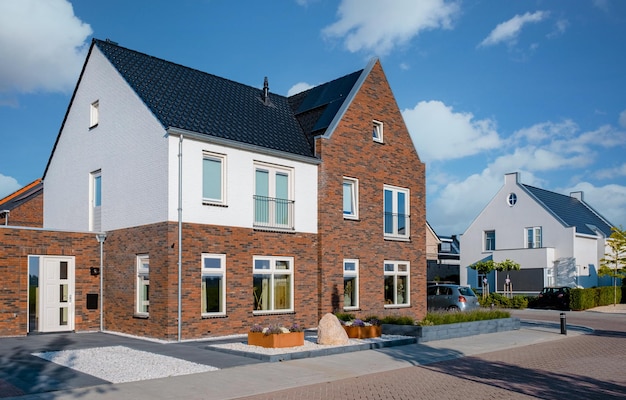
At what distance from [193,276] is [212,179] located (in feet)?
9.08

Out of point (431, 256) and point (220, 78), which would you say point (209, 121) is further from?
point (431, 256)

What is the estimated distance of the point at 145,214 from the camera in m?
16.5

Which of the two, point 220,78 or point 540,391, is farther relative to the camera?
point 220,78

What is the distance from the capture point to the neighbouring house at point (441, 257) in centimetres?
4556

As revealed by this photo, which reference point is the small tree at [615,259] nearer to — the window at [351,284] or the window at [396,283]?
the window at [396,283]

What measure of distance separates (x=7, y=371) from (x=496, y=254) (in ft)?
113

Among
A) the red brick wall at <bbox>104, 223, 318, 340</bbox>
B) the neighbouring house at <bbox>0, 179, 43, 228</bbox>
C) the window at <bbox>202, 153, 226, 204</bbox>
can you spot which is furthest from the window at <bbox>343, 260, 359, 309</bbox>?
the neighbouring house at <bbox>0, 179, 43, 228</bbox>

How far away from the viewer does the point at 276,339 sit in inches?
536

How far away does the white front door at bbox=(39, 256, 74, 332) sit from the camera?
16750 mm

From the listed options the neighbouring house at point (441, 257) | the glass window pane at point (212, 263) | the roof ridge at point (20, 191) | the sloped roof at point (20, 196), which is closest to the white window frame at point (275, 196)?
the glass window pane at point (212, 263)

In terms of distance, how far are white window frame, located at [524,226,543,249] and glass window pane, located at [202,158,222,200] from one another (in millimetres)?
28378

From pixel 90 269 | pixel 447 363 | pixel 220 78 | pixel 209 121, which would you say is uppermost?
pixel 220 78

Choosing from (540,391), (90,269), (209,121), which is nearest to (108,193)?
(90,269)

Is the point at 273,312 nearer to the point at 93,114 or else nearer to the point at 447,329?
the point at 447,329
